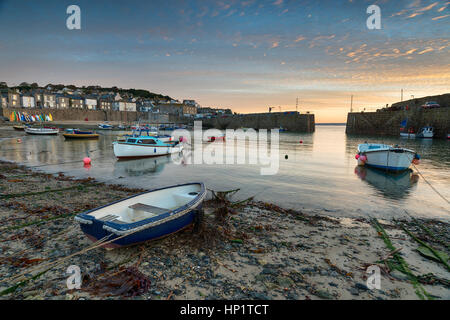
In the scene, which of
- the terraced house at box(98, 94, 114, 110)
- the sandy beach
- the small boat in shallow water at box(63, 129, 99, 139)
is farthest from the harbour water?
the terraced house at box(98, 94, 114, 110)

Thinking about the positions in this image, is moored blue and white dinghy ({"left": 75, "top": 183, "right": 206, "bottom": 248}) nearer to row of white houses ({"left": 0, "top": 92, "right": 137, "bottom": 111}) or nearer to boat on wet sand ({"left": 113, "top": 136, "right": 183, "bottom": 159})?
boat on wet sand ({"left": 113, "top": 136, "right": 183, "bottom": 159})

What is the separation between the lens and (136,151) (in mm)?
24109

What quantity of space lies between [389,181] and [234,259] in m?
15.8

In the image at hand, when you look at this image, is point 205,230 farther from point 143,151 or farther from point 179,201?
point 143,151

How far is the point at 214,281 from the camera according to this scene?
4793 millimetres

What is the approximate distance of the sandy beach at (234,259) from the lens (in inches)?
178

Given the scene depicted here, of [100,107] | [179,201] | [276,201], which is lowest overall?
[276,201]

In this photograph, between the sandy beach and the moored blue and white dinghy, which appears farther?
the moored blue and white dinghy

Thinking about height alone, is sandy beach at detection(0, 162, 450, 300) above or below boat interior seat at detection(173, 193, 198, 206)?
below

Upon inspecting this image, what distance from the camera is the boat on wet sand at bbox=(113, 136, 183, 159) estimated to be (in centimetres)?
2350

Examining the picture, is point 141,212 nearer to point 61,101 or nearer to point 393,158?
point 393,158

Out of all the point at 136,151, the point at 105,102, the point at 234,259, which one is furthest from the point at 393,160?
the point at 105,102

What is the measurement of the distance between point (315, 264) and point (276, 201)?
596cm
